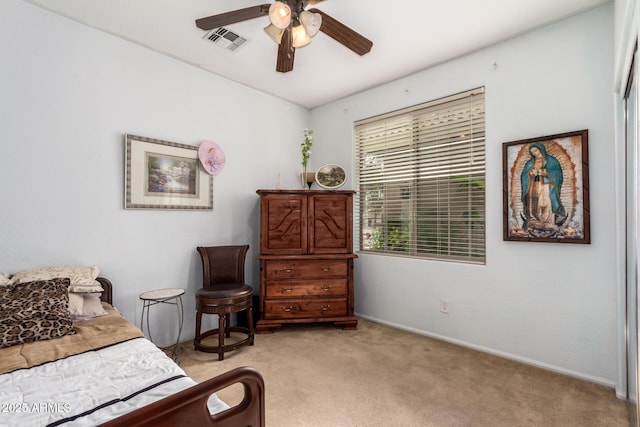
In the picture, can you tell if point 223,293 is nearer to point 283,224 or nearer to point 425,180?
point 283,224

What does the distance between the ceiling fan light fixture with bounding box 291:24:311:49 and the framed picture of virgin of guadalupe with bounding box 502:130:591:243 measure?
1887 mm

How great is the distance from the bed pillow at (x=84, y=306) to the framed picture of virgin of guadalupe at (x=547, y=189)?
3159 mm

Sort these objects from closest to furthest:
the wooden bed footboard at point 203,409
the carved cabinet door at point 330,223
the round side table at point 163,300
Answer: the wooden bed footboard at point 203,409, the round side table at point 163,300, the carved cabinet door at point 330,223

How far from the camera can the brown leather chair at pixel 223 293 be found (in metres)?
2.62

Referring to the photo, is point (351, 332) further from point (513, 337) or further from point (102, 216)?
point (102, 216)

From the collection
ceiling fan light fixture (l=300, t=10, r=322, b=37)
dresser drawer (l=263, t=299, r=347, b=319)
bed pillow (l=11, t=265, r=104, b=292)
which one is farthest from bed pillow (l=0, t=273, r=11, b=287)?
ceiling fan light fixture (l=300, t=10, r=322, b=37)

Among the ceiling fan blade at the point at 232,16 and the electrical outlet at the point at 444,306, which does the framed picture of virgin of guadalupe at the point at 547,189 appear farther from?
the ceiling fan blade at the point at 232,16

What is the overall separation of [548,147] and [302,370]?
2.61 meters

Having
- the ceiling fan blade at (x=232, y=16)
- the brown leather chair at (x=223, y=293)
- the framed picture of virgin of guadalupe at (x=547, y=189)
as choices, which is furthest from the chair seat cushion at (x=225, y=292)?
the framed picture of virgin of guadalupe at (x=547, y=189)

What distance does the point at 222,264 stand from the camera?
308cm

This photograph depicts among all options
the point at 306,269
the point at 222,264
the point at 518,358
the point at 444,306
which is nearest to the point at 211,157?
the point at 222,264

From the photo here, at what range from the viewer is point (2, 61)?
2066mm

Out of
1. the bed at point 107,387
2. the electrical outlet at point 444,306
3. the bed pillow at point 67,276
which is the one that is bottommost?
→ the electrical outlet at point 444,306

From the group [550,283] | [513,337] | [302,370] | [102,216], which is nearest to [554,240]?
[550,283]
